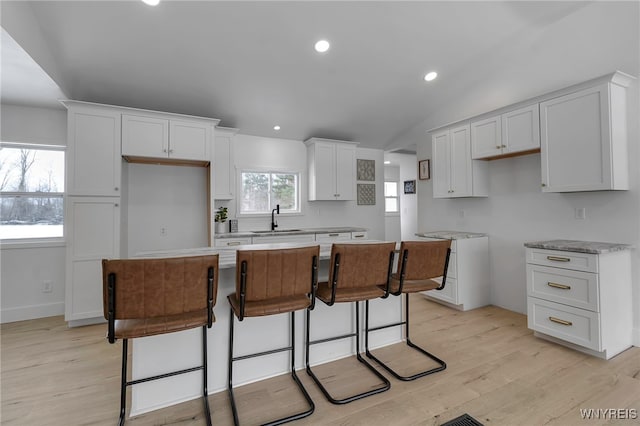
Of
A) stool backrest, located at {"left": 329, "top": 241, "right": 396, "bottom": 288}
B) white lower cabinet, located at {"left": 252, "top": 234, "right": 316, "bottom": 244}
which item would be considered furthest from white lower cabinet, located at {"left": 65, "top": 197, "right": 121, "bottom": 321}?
stool backrest, located at {"left": 329, "top": 241, "right": 396, "bottom": 288}

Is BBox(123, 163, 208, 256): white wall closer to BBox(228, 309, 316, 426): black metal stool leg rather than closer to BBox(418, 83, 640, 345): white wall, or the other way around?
BBox(228, 309, 316, 426): black metal stool leg

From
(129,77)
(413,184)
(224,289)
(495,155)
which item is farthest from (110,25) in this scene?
(413,184)

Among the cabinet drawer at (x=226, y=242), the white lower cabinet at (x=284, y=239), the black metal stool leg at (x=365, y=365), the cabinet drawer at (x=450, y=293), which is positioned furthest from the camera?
the white lower cabinet at (x=284, y=239)

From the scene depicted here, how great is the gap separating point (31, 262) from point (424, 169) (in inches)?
215

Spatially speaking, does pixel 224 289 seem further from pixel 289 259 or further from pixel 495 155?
pixel 495 155

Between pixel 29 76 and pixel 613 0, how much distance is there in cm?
547

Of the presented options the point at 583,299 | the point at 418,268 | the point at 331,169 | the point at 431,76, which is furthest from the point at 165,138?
the point at 583,299

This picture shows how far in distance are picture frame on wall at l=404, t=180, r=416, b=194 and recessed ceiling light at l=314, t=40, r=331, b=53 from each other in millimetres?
5436

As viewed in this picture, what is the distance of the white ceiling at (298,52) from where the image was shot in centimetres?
256

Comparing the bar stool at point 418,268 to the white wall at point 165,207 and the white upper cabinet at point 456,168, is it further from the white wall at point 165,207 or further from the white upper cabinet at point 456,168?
the white wall at point 165,207

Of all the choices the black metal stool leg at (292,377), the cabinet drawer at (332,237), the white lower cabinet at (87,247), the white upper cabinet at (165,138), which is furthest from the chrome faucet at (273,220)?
the black metal stool leg at (292,377)

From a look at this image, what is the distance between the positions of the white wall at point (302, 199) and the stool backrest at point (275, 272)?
2981 millimetres

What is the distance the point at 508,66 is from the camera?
3531mm
